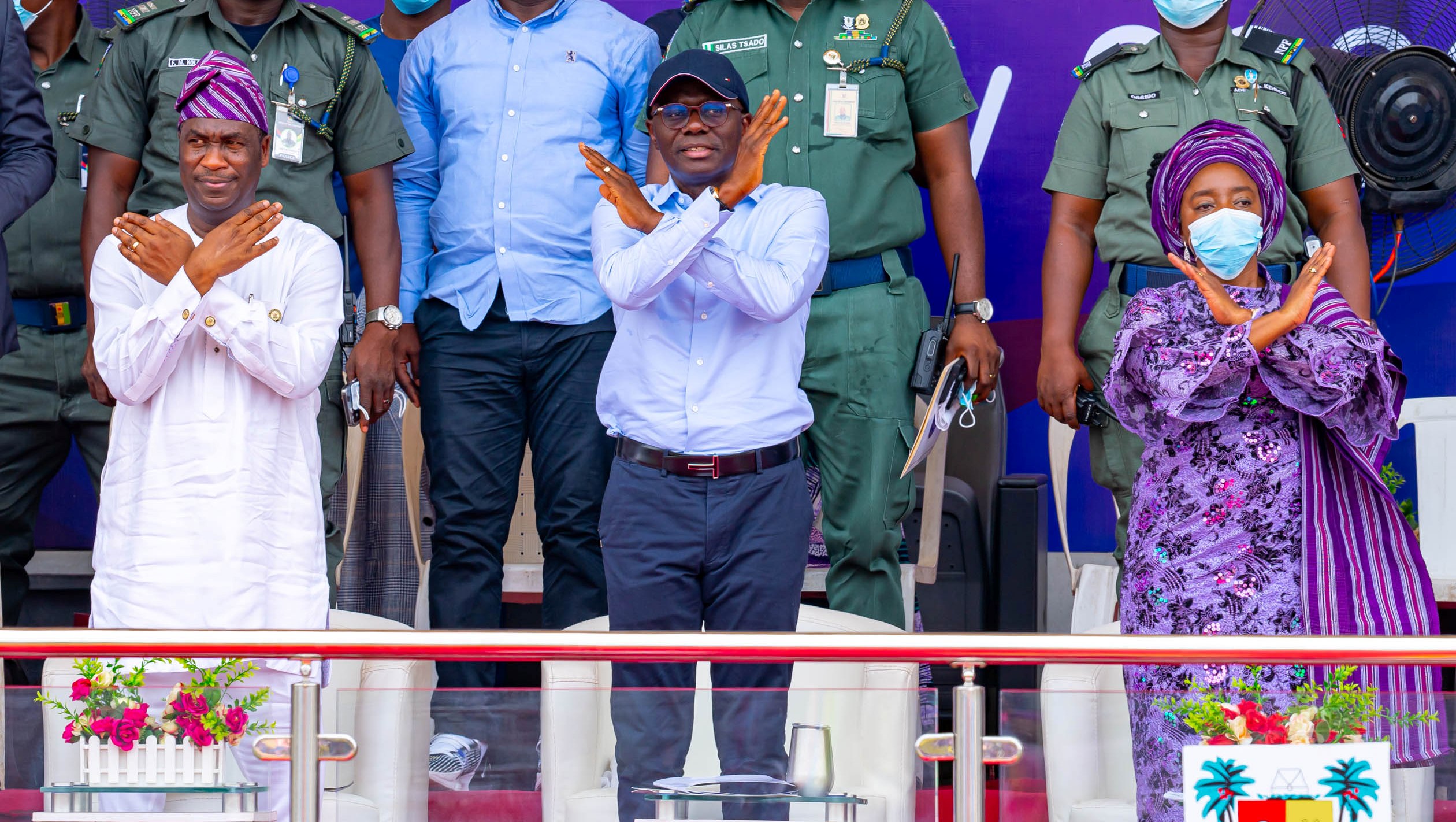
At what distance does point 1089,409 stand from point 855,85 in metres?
0.94

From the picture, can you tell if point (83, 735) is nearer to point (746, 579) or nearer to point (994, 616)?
point (746, 579)

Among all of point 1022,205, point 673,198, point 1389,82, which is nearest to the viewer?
point 673,198

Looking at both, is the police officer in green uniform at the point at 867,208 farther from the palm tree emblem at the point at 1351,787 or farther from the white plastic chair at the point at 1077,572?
the palm tree emblem at the point at 1351,787

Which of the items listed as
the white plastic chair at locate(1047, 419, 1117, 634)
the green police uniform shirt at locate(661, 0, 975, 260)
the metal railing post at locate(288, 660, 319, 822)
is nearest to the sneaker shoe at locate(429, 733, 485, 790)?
the metal railing post at locate(288, 660, 319, 822)

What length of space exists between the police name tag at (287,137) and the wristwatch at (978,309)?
1569 millimetres

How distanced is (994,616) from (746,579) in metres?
1.55

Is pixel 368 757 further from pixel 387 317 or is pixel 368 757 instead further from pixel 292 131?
pixel 292 131

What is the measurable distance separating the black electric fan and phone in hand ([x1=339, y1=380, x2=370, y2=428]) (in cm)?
241

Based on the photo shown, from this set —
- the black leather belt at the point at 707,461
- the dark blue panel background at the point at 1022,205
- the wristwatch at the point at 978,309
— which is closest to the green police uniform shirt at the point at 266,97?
the dark blue panel background at the point at 1022,205

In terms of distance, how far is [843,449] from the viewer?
380 cm

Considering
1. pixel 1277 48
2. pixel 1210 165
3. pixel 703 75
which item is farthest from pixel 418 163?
pixel 1277 48

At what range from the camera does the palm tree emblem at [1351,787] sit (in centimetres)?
215

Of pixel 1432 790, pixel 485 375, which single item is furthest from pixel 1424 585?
pixel 485 375

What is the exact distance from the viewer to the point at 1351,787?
216cm
